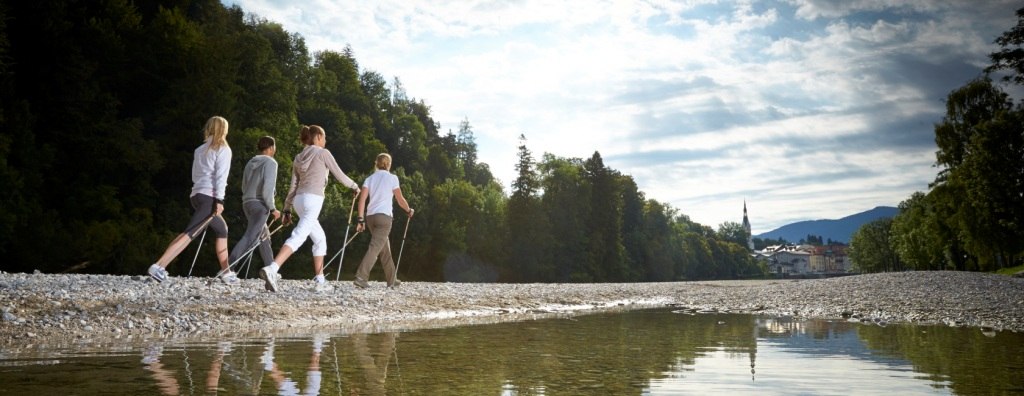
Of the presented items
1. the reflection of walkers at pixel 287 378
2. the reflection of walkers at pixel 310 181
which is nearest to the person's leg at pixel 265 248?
the reflection of walkers at pixel 310 181

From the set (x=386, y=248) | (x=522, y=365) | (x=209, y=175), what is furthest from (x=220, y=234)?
(x=522, y=365)

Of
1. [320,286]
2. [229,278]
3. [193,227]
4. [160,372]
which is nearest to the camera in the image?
[160,372]

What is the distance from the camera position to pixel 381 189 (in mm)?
15297

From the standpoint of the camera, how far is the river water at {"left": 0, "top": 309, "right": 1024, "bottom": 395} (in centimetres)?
486

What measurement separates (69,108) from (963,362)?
32.5 meters

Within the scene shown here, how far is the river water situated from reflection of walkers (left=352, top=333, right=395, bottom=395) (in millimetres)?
15

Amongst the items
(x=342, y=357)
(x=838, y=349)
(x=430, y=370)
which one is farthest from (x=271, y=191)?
(x=838, y=349)

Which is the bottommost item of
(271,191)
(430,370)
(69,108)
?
(430,370)

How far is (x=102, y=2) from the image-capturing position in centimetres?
3216

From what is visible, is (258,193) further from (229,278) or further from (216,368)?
(216,368)

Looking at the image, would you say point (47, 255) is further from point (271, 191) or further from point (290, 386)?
point (290, 386)

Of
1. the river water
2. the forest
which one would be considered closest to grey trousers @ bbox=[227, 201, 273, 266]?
the river water

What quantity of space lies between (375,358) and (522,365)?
121 centimetres

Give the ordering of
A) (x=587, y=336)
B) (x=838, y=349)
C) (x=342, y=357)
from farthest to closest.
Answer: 1. (x=587, y=336)
2. (x=838, y=349)
3. (x=342, y=357)
